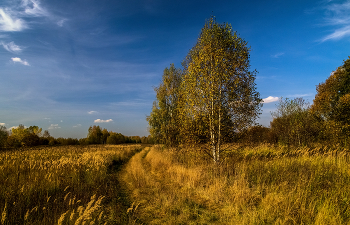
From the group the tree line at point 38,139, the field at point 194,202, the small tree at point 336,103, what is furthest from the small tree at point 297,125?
the tree line at point 38,139

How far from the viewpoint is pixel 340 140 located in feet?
57.6

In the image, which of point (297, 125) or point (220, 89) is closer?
point (220, 89)

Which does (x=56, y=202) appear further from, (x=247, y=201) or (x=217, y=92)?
(x=217, y=92)

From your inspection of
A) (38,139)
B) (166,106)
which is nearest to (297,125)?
(166,106)

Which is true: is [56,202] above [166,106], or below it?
below

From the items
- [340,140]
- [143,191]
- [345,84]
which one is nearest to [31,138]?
[143,191]

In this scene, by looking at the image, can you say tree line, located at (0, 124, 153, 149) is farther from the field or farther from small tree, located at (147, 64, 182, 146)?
the field

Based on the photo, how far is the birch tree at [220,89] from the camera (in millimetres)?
9734

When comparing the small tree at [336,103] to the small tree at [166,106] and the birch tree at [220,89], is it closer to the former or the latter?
the birch tree at [220,89]

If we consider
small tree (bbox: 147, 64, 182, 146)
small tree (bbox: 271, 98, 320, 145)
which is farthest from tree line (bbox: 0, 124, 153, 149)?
small tree (bbox: 271, 98, 320, 145)

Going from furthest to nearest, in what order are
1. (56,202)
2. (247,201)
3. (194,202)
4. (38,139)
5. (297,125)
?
(38,139) → (297,125) → (194,202) → (247,201) → (56,202)

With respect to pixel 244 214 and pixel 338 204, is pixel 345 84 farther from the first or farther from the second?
pixel 244 214

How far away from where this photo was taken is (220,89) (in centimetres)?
996

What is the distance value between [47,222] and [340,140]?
25.3 metres
